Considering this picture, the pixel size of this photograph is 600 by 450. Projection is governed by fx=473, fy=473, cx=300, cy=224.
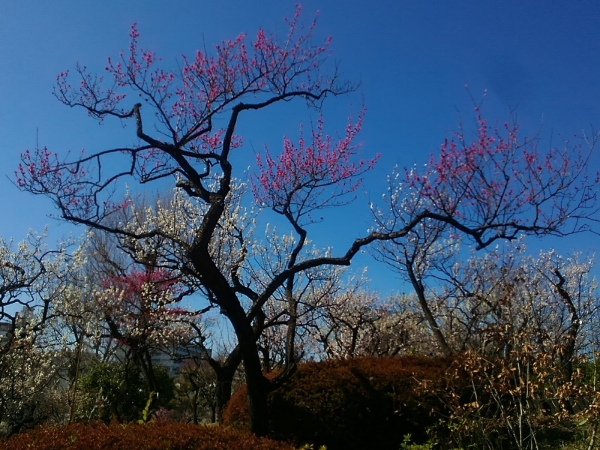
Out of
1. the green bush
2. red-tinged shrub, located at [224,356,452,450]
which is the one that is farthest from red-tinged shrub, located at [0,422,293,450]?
the green bush

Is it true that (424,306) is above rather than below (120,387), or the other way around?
above

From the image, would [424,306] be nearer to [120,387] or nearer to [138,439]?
[138,439]

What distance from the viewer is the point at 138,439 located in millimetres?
3604

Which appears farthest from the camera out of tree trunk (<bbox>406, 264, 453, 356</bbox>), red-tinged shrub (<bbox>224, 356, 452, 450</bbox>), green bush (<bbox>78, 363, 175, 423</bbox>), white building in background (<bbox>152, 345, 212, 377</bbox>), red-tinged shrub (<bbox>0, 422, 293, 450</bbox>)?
green bush (<bbox>78, 363, 175, 423</bbox>)

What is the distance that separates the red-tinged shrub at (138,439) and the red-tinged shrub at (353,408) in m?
1.83

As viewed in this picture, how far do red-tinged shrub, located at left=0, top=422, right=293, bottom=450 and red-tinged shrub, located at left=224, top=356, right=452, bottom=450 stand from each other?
1.83 meters

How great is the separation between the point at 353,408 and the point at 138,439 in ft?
9.24

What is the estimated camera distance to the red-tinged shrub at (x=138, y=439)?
3.52 m

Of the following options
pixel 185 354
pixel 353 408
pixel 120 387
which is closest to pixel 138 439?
pixel 353 408

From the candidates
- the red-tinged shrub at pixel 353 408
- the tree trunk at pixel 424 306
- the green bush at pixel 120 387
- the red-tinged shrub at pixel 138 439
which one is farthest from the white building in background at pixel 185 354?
the tree trunk at pixel 424 306

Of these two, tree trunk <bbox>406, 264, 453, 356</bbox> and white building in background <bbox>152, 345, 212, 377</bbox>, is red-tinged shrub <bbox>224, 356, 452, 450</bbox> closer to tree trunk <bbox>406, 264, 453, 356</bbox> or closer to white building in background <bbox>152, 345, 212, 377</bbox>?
white building in background <bbox>152, 345, 212, 377</bbox>

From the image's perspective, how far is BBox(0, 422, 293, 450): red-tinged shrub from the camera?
3.52 meters

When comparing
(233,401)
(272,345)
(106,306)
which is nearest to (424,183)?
(233,401)

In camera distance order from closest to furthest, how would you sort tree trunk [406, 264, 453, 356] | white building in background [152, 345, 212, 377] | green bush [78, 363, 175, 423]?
white building in background [152, 345, 212, 377] < tree trunk [406, 264, 453, 356] < green bush [78, 363, 175, 423]
